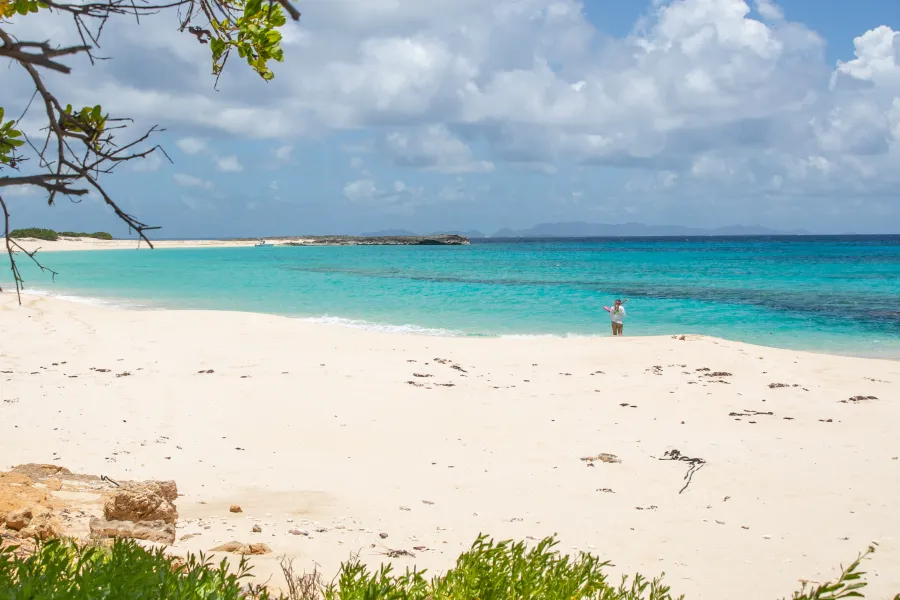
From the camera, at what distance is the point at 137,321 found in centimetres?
1781

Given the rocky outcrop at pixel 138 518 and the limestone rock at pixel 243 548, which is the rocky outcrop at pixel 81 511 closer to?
the rocky outcrop at pixel 138 518

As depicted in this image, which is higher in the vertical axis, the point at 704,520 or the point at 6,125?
the point at 6,125

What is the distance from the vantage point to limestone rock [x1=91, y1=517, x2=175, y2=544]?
4.54m

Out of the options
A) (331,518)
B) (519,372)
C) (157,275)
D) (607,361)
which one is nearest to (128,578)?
(331,518)

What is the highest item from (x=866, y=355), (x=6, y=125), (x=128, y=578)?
(x=6, y=125)

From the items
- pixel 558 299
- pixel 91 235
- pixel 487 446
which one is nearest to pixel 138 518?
pixel 487 446

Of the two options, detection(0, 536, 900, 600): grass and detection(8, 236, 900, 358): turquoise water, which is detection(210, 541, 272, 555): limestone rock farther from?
detection(8, 236, 900, 358): turquoise water

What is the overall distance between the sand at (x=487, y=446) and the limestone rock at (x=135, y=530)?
13 cm

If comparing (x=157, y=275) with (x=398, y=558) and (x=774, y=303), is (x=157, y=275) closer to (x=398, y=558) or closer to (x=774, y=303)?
(x=774, y=303)

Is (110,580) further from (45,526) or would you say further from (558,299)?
(558,299)

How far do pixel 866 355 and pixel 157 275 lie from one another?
39.5 metres

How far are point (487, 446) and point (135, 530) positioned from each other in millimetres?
4391

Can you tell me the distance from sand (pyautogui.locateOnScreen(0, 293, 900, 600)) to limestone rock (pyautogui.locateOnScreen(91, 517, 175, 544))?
0.44ft

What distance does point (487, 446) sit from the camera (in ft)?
26.7
